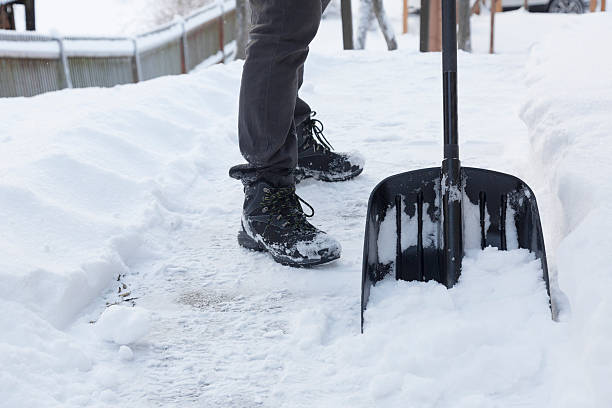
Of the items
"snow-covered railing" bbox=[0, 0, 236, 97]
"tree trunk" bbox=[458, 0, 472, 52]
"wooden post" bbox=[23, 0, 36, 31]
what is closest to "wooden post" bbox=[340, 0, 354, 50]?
"snow-covered railing" bbox=[0, 0, 236, 97]

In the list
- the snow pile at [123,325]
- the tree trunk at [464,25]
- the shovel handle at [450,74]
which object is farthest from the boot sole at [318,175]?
the tree trunk at [464,25]

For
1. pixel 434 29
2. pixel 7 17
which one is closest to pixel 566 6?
pixel 434 29

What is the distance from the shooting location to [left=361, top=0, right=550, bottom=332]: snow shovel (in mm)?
1513

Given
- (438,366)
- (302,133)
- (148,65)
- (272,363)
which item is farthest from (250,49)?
(148,65)

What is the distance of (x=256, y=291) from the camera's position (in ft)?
5.74

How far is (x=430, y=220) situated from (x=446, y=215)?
0.11m

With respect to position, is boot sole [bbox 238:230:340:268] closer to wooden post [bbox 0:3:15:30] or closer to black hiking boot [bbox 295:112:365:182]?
black hiking boot [bbox 295:112:365:182]

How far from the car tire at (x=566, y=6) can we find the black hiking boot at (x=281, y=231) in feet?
50.7

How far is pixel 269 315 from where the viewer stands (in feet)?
5.27

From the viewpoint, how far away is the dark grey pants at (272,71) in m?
1.85

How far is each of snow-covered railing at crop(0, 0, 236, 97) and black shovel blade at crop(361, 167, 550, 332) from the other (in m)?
6.15

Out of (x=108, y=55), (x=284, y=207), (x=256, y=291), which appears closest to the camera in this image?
(x=256, y=291)

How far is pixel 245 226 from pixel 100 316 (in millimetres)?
560

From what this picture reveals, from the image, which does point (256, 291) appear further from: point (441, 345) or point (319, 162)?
point (319, 162)
